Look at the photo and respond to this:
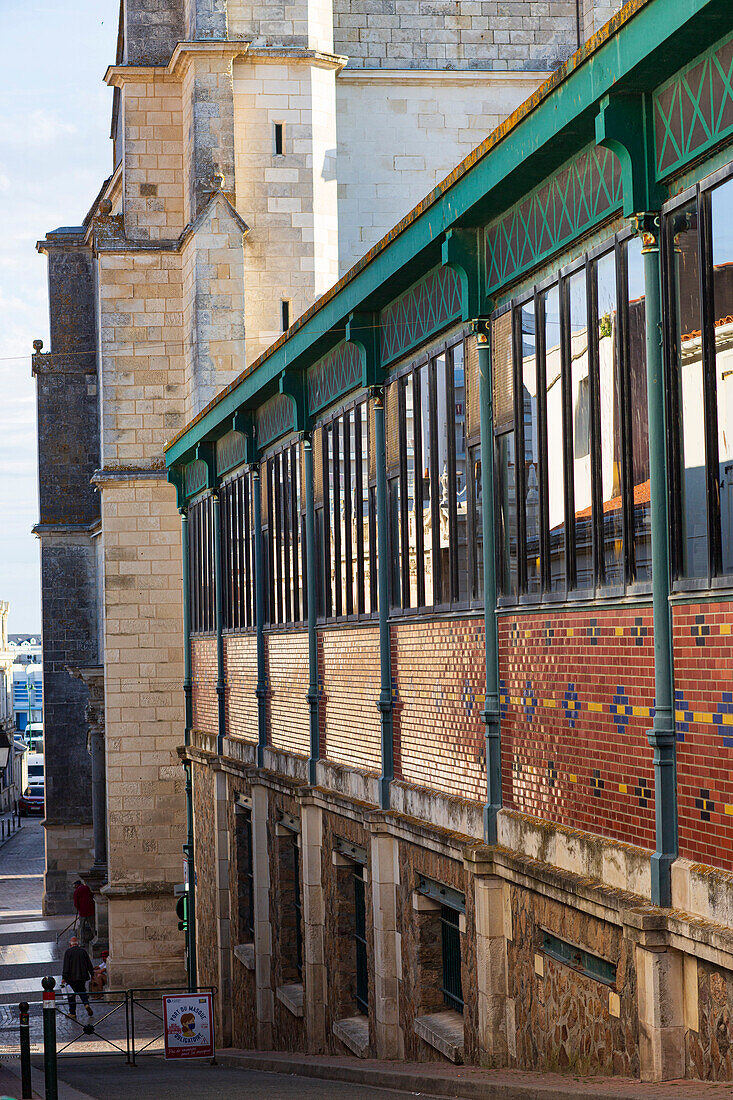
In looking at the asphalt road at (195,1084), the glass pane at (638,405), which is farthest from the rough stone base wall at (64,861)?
the glass pane at (638,405)

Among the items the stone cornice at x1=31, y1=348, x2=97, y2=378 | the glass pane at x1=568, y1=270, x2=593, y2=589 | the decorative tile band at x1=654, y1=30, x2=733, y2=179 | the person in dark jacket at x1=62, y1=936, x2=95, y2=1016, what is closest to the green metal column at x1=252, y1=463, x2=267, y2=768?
the person in dark jacket at x1=62, y1=936, x2=95, y2=1016

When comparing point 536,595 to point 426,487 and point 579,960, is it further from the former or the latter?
point 426,487

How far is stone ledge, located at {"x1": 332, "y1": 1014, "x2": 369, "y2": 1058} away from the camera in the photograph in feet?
43.7

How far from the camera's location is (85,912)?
1328 inches

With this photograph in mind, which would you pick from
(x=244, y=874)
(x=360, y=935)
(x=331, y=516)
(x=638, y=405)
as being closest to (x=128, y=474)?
Answer: (x=244, y=874)

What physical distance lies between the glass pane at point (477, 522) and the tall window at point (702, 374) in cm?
332

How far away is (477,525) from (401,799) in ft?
9.10

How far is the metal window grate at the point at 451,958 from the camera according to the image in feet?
37.5

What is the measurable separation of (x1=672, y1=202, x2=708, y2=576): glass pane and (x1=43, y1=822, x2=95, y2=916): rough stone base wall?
35163mm

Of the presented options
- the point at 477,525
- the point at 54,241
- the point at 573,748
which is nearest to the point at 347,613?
the point at 477,525

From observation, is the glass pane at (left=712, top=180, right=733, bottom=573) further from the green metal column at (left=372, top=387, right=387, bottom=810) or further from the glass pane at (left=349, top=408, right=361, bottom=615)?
the glass pane at (left=349, top=408, right=361, bottom=615)

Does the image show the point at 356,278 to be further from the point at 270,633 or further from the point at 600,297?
the point at 270,633

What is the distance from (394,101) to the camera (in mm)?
29422

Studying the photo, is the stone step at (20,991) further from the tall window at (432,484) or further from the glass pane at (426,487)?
the glass pane at (426,487)
